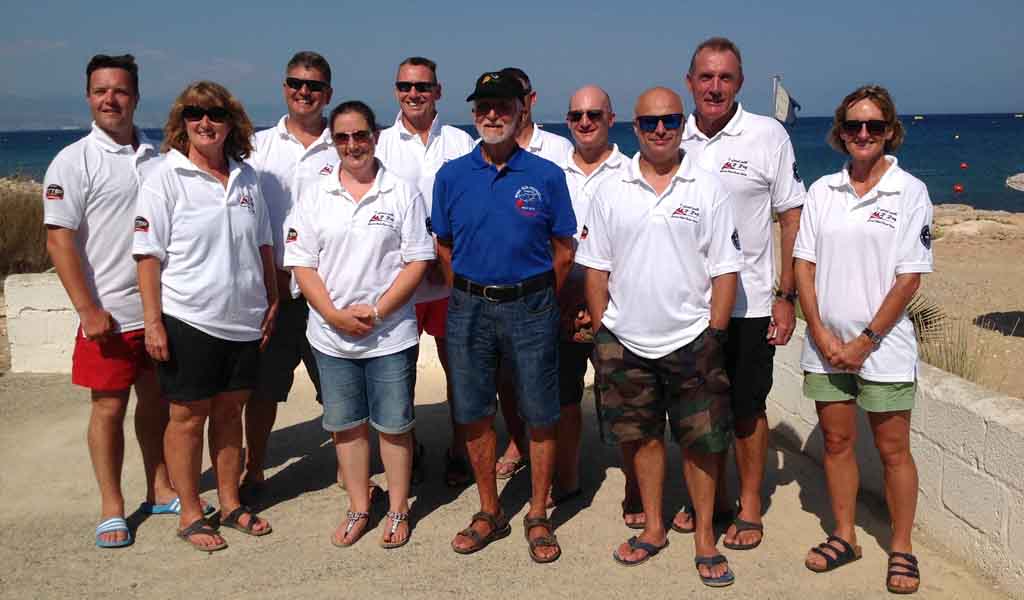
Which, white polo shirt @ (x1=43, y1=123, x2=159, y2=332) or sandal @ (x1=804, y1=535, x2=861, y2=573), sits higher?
white polo shirt @ (x1=43, y1=123, x2=159, y2=332)

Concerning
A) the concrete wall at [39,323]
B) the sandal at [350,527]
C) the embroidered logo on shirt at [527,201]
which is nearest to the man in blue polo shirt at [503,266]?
the embroidered logo on shirt at [527,201]

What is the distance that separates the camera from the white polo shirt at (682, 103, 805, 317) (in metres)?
4.13

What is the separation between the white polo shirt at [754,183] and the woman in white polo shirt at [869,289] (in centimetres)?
21

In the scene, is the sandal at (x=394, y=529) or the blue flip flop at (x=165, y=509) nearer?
the sandal at (x=394, y=529)

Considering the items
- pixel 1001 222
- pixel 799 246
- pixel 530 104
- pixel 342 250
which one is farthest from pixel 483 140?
pixel 1001 222

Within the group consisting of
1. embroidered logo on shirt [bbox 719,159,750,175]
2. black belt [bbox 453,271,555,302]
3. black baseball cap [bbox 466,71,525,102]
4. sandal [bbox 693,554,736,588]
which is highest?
black baseball cap [bbox 466,71,525,102]

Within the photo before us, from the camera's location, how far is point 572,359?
4.62 meters

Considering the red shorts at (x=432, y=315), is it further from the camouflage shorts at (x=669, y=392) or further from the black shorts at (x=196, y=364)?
the camouflage shorts at (x=669, y=392)

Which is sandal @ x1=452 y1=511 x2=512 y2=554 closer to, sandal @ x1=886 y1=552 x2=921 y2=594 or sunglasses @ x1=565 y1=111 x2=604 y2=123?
sandal @ x1=886 y1=552 x2=921 y2=594

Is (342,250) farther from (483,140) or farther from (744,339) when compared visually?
(744,339)

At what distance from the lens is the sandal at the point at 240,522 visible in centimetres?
452

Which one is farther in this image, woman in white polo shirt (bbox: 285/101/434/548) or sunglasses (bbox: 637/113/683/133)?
woman in white polo shirt (bbox: 285/101/434/548)

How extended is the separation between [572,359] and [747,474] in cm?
106

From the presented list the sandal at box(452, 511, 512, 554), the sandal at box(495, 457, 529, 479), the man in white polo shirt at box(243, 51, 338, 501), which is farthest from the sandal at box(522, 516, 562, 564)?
the man in white polo shirt at box(243, 51, 338, 501)
